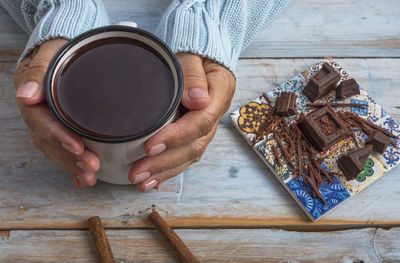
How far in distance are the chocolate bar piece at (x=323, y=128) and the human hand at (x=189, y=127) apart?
0.21 m

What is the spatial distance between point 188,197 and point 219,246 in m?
0.13

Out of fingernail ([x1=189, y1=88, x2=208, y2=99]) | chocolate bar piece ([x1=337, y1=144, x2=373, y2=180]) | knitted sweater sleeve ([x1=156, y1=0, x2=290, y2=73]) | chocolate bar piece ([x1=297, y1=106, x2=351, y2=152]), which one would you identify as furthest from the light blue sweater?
chocolate bar piece ([x1=337, y1=144, x2=373, y2=180])

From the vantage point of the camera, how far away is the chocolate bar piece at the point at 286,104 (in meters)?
1.00

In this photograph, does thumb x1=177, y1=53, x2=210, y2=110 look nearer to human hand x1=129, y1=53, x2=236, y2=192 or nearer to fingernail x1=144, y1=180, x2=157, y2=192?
human hand x1=129, y1=53, x2=236, y2=192

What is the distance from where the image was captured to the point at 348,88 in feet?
3.38

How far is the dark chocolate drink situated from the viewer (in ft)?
2.02

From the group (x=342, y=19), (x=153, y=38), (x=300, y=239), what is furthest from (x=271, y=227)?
(x=342, y=19)

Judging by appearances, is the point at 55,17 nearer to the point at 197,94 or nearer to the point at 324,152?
the point at 197,94

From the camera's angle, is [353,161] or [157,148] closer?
[157,148]

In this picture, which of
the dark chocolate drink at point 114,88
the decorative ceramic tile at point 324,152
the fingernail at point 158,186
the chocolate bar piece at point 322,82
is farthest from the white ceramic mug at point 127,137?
the chocolate bar piece at point 322,82

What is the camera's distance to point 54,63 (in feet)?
2.03

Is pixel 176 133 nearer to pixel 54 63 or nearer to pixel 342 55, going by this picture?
pixel 54 63

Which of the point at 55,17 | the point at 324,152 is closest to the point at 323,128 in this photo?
the point at 324,152

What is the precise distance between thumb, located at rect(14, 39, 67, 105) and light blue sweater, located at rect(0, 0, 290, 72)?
0.07ft
